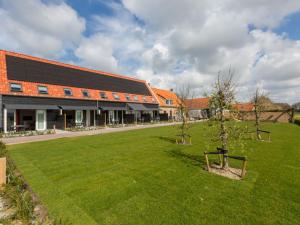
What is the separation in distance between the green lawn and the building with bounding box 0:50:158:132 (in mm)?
12509

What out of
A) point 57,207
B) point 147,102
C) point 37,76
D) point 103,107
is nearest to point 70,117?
point 103,107

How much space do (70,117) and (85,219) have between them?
69.0 ft

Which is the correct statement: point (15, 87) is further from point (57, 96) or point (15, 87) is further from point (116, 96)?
point (116, 96)

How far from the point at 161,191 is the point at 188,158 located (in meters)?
3.70

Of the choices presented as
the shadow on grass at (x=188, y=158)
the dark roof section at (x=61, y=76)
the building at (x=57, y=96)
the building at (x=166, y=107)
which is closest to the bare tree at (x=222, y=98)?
the shadow on grass at (x=188, y=158)

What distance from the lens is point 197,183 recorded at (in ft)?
18.0

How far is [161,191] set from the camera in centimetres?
496

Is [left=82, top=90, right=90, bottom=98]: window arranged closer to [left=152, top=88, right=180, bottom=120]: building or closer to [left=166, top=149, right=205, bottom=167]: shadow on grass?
[left=152, top=88, right=180, bottom=120]: building

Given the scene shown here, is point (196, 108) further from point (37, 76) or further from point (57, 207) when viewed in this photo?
point (57, 207)

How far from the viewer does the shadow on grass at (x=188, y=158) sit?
24.8 ft

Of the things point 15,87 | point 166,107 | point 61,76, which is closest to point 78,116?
point 61,76

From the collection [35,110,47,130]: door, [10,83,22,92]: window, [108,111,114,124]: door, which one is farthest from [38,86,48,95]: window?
[108,111,114,124]: door

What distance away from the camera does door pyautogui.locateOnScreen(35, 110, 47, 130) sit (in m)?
19.3

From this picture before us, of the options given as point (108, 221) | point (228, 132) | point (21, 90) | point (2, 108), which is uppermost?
point (21, 90)
